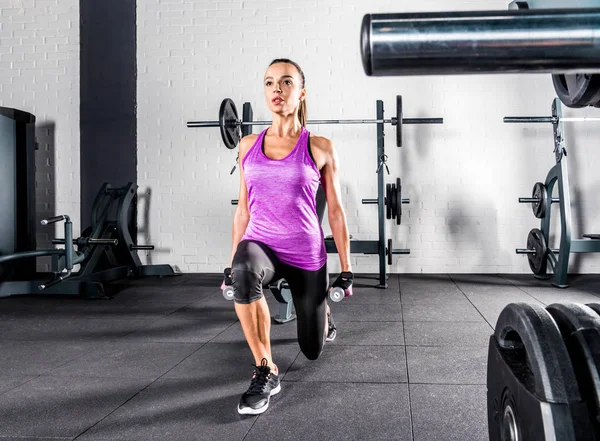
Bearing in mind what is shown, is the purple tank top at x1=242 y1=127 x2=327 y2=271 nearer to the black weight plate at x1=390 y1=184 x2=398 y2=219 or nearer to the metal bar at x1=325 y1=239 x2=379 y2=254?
the metal bar at x1=325 y1=239 x2=379 y2=254

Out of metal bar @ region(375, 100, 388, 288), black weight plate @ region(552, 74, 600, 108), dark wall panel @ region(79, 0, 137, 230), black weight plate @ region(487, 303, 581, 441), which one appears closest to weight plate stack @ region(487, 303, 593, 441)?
black weight plate @ region(487, 303, 581, 441)

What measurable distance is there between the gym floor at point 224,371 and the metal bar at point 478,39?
4.55 feet

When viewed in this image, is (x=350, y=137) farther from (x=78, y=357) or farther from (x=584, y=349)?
(x=584, y=349)

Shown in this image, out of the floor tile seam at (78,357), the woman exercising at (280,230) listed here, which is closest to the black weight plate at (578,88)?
the woman exercising at (280,230)

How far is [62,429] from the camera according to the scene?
1.64 m

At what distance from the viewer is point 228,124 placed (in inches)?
151

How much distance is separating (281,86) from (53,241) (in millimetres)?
3131

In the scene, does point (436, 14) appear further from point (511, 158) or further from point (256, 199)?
point (511, 158)

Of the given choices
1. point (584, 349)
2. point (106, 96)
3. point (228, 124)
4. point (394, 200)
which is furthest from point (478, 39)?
point (106, 96)

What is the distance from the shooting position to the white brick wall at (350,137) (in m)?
5.08

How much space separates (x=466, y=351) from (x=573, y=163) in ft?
11.2

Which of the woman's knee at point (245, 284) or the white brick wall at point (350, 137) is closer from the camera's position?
the woman's knee at point (245, 284)

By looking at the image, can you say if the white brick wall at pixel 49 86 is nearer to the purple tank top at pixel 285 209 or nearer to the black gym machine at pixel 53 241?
the black gym machine at pixel 53 241

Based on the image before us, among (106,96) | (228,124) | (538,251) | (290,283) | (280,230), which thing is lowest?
(538,251)
